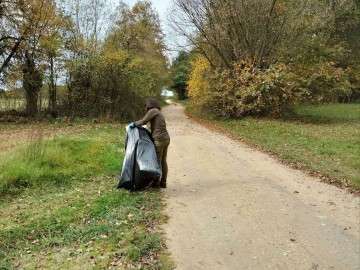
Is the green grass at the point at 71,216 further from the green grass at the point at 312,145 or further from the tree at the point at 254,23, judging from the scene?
the tree at the point at 254,23

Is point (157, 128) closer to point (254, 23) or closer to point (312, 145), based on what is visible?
point (312, 145)

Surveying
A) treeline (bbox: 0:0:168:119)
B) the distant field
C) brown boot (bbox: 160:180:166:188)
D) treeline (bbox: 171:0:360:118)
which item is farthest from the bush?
brown boot (bbox: 160:180:166:188)

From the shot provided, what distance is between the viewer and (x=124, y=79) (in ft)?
74.8

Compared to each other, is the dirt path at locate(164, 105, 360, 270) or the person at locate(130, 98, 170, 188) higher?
the person at locate(130, 98, 170, 188)

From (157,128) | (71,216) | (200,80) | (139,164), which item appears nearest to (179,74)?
(200,80)

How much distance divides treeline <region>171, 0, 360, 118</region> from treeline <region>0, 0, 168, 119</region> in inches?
211

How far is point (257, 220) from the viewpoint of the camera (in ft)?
20.2

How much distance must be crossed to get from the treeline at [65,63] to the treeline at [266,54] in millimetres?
5371

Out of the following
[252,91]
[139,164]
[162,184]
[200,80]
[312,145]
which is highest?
[200,80]

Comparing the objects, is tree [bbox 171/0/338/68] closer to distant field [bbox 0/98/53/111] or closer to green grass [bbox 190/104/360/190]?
green grass [bbox 190/104/360/190]

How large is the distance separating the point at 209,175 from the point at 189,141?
5943mm

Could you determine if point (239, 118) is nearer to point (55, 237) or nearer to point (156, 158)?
point (156, 158)

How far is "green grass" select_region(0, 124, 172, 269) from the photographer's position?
16.1 feet

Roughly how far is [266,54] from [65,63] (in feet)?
42.2
